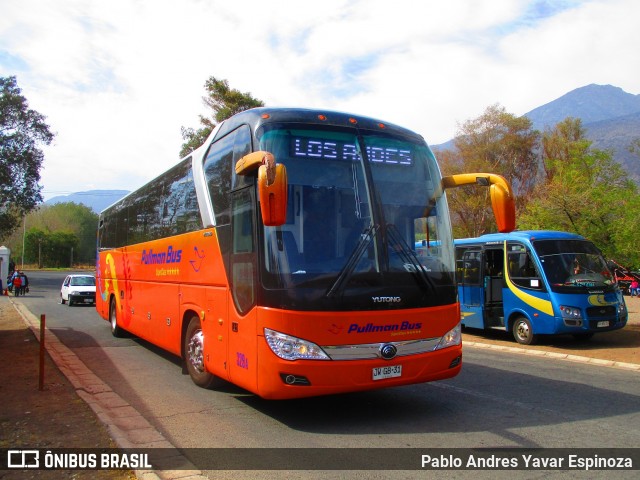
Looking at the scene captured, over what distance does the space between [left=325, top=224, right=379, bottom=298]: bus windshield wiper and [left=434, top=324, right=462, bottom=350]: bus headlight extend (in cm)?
151

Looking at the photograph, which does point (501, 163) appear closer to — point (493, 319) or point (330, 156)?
point (493, 319)

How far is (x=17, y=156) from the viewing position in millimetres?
46250

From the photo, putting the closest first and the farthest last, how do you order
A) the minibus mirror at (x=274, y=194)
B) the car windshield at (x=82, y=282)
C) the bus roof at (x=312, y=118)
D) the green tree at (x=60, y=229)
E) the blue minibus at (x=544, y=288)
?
the minibus mirror at (x=274, y=194) < the bus roof at (x=312, y=118) < the blue minibus at (x=544, y=288) < the car windshield at (x=82, y=282) < the green tree at (x=60, y=229)

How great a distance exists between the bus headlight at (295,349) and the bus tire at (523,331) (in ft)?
Result: 29.8

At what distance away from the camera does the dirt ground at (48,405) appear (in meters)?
5.46

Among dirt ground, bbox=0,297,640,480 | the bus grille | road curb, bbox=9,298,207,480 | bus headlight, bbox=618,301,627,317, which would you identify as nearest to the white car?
dirt ground, bbox=0,297,640,480

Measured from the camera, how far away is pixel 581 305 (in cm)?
1239

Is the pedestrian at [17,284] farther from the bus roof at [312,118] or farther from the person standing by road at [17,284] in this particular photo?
the bus roof at [312,118]

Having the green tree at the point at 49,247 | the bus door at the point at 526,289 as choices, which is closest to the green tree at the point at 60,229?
the green tree at the point at 49,247

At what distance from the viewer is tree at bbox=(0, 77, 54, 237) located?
4556 centimetres

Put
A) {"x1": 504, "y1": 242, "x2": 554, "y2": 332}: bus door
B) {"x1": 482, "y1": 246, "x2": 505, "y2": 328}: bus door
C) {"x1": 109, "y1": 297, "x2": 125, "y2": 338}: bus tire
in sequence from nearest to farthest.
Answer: {"x1": 504, "y1": 242, "x2": 554, "y2": 332}: bus door, {"x1": 109, "y1": 297, "x2": 125, "y2": 338}: bus tire, {"x1": 482, "y1": 246, "x2": 505, "y2": 328}: bus door

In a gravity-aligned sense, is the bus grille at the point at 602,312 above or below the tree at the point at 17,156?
below

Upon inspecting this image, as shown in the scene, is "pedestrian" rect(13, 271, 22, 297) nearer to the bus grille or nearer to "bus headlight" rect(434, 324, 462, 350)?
the bus grille

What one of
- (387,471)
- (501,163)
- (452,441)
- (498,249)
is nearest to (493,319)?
(498,249)
